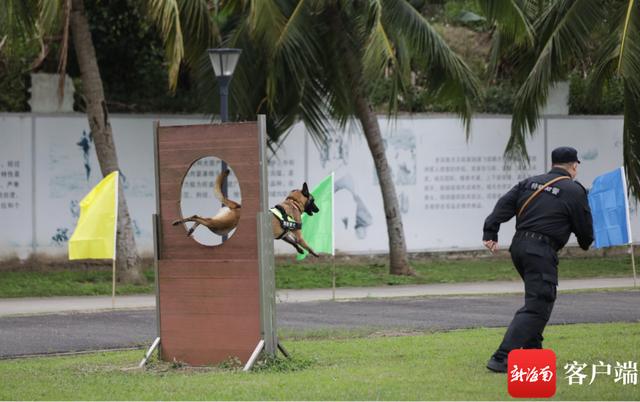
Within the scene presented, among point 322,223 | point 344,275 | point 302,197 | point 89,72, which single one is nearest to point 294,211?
point 302,197

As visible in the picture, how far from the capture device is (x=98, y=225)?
1908 cm

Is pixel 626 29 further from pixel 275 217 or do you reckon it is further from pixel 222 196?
pixel 222 196

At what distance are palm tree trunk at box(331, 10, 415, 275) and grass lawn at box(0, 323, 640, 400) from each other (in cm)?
962

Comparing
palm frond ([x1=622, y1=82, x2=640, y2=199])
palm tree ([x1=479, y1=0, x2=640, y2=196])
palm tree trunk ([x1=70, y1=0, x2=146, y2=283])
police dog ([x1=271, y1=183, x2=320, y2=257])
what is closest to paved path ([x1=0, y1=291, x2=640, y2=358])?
police dog ([x1=271, y1=183, x2=320, y2=257])

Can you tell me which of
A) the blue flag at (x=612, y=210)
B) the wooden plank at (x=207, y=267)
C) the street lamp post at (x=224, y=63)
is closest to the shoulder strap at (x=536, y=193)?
the wooden plank at (x=207, y=267)

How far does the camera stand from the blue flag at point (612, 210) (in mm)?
20750

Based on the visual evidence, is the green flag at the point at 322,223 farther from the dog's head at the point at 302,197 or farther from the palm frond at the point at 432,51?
the dog's head at the point at 302,197

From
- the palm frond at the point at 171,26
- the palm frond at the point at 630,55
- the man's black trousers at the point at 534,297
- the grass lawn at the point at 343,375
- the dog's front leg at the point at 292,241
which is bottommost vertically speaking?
the grass lawn at the point at 343,375

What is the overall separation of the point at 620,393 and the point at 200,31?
13.3 meters

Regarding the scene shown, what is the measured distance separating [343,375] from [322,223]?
9.78 meters

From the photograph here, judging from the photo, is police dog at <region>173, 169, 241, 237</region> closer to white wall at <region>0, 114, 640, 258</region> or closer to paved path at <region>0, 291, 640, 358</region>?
paved path at <region>0, 291, 640, 358</region>

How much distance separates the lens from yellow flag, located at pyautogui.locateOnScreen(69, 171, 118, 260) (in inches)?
747

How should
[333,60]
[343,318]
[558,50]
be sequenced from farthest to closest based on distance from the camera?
[333,60]
[558,50]
[343,318]

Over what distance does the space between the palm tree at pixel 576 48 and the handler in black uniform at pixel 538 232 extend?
21.2ft
